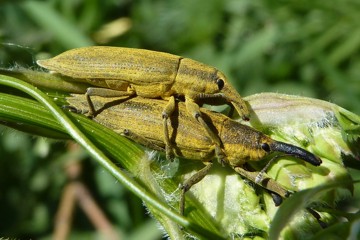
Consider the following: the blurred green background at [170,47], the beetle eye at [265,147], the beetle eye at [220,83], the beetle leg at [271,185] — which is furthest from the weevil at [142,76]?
the blurred green background at [170,47]

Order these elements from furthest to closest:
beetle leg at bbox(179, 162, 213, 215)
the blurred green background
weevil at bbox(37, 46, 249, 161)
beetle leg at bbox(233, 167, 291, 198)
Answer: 1. the blurred green background
2. weevil at bbox(37, 46, 249, 161)
3. beetle leg at bbox(179, 162, 213, 215)
4. beetle leg at bbox(233, 167, 291, 198)

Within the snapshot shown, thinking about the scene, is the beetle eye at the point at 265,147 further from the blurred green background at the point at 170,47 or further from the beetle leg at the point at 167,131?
the blurred green background at the point at 170,47

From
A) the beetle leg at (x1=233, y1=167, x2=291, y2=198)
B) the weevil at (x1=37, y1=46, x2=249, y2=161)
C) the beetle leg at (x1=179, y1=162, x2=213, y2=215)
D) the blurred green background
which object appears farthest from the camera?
the blurred green background

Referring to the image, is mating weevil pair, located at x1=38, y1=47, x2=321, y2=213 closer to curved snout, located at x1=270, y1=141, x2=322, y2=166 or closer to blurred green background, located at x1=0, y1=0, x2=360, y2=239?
curved snout, located at x1=270, y1=141, x2=322, y2=166

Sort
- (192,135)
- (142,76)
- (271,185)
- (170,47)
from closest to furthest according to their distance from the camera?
(271,185) < (192,135) < (142,76) < (170,47)

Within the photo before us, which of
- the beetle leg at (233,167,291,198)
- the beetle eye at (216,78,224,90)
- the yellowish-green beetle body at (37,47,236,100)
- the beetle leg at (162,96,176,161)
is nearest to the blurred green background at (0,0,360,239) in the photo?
the yellowish-green beetle body at (37,47,236,100)

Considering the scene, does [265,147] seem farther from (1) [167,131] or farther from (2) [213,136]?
(1) [167,131]

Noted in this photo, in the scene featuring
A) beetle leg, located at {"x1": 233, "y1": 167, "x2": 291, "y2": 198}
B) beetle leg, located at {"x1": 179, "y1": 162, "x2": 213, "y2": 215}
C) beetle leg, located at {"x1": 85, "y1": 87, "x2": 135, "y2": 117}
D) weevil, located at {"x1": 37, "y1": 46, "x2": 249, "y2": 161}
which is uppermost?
weevil, located at {"x1": 37, "y1": 46, "x2": 249, "y2": 161}

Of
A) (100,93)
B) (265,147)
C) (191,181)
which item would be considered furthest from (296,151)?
(100,93)

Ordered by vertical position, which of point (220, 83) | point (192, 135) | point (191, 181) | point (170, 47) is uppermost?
point (220, 83)
